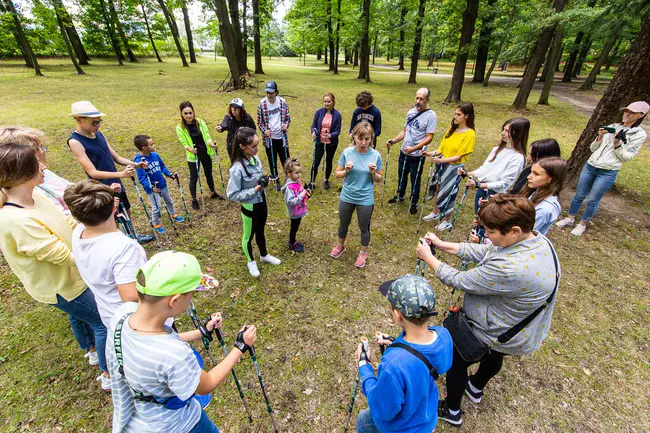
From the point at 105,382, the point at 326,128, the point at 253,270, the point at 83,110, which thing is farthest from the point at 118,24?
the point at 105,382

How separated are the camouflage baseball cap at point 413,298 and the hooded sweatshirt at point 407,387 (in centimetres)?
23

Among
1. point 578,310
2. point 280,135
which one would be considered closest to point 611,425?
point 578,310

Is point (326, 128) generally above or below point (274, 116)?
below

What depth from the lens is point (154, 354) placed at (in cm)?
156

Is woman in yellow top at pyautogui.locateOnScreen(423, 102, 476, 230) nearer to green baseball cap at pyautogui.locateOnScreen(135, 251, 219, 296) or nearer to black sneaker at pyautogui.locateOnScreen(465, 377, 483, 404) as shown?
black sneaker at pyautogui.locateOnScreen(465, 377, 483, 404)

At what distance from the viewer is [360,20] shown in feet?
83.1

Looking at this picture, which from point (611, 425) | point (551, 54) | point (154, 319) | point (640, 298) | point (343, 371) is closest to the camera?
point (154, 319)

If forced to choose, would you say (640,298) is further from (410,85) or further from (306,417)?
(410,85)

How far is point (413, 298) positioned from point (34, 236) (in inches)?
123

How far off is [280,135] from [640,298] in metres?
7.66

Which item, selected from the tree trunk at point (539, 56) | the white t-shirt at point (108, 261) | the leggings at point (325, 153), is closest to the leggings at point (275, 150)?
the leggings at point (325, 153)

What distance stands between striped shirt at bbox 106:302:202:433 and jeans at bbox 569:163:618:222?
25.7 feet

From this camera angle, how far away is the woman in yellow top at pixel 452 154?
17.1 ft

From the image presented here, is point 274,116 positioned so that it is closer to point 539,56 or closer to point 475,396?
point 475,396
